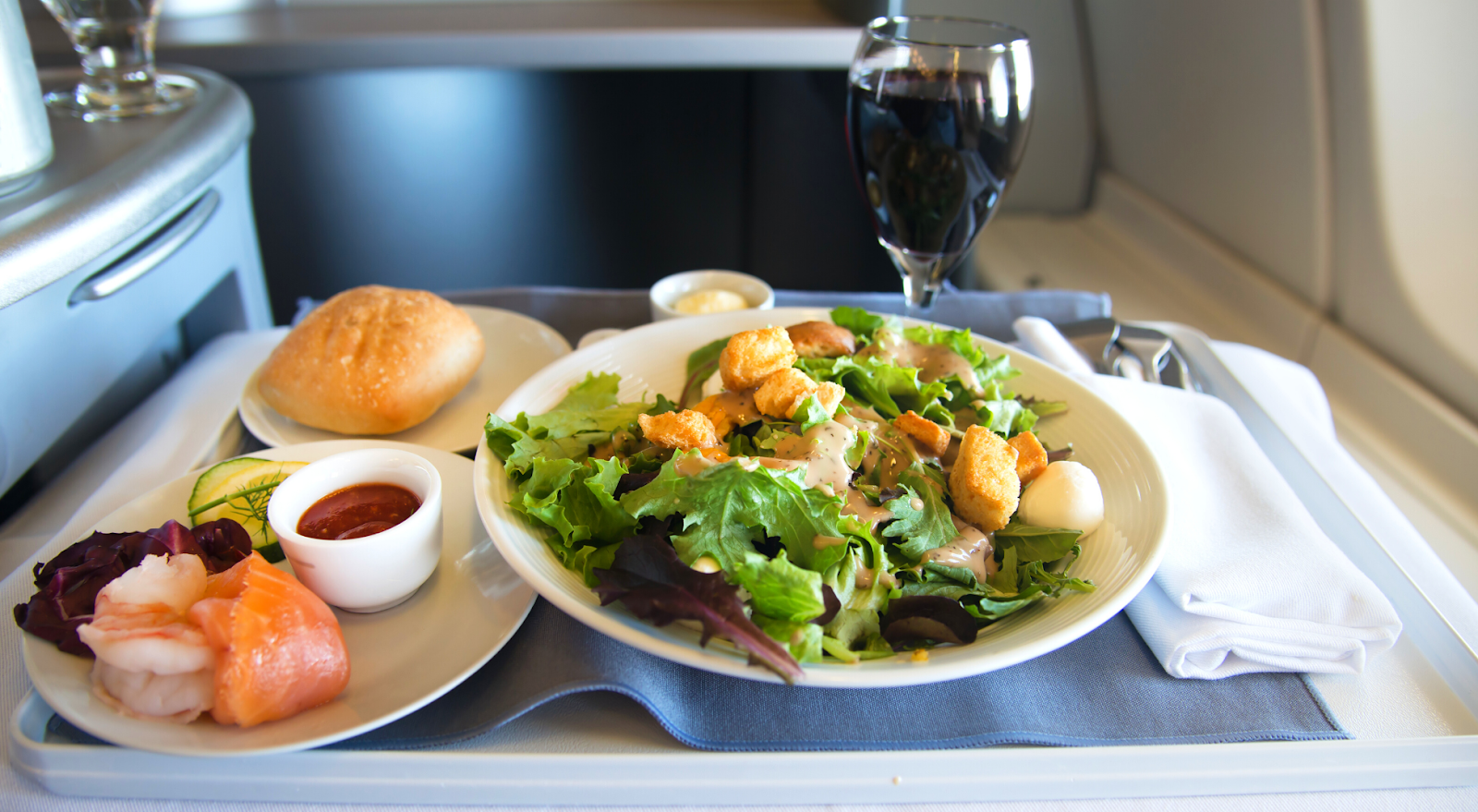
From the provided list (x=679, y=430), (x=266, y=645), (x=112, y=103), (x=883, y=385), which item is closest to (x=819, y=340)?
(x=883, y=385)

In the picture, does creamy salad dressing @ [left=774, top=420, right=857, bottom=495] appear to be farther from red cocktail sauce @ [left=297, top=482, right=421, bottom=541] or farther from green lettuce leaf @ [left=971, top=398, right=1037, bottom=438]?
red cocktail sauce @ [left=297, top=482, right=421, bottom=541]

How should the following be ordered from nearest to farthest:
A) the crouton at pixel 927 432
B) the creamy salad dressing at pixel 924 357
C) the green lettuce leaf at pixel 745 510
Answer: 1. the green lettuce leaf at pixel 745 510
2. the crouton at pixel 927 432
3. the creamy salad dressing at pixel 924 357

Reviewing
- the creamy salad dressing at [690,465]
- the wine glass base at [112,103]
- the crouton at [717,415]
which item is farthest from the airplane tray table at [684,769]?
the wine glass base at [112,103]

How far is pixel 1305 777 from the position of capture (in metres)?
0.80

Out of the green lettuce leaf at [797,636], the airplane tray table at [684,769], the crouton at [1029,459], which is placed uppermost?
the crouton at [1029,459]

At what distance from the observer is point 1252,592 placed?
0.93 m

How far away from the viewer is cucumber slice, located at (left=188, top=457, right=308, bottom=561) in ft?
3.27

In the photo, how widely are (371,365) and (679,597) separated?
2.57 feet

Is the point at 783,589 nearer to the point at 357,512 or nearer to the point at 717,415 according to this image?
the point at 717,415

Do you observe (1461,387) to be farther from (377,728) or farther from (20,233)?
(20,233)

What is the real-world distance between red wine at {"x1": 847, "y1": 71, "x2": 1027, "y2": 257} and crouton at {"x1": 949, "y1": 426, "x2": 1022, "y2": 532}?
1.39ft

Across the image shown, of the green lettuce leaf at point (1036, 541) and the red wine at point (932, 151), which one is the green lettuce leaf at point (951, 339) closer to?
the red wine at point (932, 151)

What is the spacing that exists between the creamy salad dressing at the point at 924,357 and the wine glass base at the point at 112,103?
1.40 metres

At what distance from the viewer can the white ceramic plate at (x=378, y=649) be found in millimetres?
733
